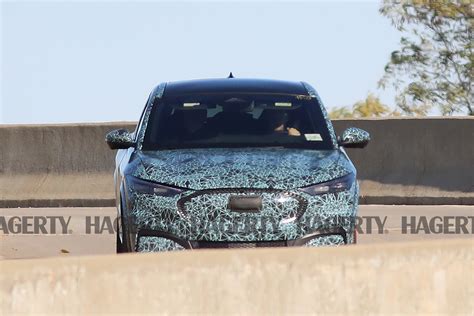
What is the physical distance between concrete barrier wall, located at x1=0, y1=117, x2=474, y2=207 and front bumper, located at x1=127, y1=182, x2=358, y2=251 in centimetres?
942

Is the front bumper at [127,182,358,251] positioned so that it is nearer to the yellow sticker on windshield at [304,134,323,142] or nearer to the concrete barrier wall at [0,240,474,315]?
the yellow sticker on windshield at [304,134,323,142]

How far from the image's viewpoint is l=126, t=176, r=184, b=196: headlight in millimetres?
9344

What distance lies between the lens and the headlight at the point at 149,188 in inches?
368

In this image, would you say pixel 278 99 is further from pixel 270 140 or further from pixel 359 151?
pixel 359 151

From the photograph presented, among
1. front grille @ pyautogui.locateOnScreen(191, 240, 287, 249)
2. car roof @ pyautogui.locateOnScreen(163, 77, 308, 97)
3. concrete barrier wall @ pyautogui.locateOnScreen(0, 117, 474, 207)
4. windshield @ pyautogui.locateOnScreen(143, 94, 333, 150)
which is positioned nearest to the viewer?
front grille @ pyautogui.locateOnScreen(191, 240, 287, 249)

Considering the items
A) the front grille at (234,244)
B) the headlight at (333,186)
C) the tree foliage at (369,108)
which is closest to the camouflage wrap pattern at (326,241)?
the front grille at (234,244)

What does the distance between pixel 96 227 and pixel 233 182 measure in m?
7.36

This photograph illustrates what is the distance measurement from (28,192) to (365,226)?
523cm

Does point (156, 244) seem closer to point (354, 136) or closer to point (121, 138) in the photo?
point (121, 138)

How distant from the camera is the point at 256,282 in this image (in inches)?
241

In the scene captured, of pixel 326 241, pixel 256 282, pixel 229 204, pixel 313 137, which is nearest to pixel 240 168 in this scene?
pixel 229 204

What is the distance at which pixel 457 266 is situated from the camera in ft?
22.1

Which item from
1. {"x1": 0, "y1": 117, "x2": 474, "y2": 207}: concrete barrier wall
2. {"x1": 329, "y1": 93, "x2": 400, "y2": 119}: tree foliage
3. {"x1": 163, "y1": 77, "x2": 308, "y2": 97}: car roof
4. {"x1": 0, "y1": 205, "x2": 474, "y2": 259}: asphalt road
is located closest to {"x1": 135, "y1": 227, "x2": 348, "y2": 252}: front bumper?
{"x1": 163, "y1": 77, "x2": 308, "y2": 97}: car roof

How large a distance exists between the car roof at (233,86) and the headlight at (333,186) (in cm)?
162
